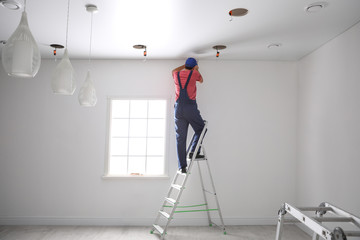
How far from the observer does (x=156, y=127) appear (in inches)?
194

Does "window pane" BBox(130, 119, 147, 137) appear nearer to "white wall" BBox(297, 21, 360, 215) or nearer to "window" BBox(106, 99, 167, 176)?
"window" BBox(106, 99, 167, 176)

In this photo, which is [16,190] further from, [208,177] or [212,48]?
[212,48]

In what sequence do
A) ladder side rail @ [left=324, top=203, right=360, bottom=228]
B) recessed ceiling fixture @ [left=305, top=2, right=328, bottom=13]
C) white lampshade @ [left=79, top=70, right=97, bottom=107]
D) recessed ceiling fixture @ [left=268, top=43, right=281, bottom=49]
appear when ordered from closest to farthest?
ladder side rail @ [left=324, top=203, right=360, bottom=228], recessed ceiling fixture @ [left=305, top=2, right=328, bottom=13], white lampshade @ [left=79, top=70, right=97, bottom=107], recessed ceiling fixture @ [left=268, top=43, right=281, bottom=49]

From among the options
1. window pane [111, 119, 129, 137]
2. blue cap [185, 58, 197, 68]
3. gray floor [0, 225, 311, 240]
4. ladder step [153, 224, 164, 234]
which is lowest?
gray floor [0, 225, 311, 240]

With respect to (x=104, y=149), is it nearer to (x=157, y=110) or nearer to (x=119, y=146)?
(x=119, y=146)

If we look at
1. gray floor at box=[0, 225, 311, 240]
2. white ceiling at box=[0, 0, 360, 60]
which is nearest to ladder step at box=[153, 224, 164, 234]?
gray floor at box=[0, 225, 311, 240]

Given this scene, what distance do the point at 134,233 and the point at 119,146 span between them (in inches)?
56.1

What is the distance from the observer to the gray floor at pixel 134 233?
13.3ft

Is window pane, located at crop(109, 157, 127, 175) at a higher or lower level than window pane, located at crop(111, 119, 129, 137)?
lower

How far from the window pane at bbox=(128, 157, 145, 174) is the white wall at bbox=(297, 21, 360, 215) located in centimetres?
253

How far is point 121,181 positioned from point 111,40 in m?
2.20

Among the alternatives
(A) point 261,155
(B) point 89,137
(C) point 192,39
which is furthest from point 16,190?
(A) point 261,155

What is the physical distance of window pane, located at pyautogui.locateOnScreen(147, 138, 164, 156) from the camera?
4895 millimetres

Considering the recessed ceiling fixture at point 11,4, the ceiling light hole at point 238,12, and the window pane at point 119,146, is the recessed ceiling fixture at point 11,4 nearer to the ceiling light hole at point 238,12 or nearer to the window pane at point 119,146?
the ceiling light hole at point 238,12
